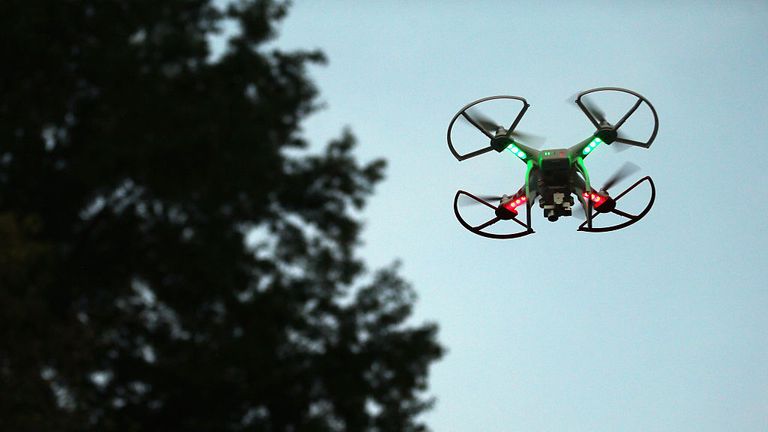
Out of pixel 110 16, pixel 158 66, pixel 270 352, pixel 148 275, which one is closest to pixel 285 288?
pixel 270 352

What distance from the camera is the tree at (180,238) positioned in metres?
20.1

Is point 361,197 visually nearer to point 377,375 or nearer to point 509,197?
point 377,375

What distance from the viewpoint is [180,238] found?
2139cm

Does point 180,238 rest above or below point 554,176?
above

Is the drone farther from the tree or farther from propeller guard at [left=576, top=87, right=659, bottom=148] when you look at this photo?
the tree

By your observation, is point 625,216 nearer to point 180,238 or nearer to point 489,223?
point 489,223

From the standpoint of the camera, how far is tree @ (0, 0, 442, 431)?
2008cm

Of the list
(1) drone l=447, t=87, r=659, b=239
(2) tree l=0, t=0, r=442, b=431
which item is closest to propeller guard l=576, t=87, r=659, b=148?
(1) drone l=447, t=87, r=659, b=239

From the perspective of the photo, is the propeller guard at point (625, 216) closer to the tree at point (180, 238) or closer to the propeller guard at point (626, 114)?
the propeller guard at point (626, 114)

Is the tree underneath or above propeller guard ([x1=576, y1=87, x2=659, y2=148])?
above

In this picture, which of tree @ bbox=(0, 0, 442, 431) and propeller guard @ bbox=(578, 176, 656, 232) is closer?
propeller guard @ bbox=(578, 176, 656, 232)

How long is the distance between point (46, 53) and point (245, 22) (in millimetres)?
4321

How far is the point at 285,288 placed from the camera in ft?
69.2

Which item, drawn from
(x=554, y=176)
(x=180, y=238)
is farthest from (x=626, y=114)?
(x=180, y=238)
